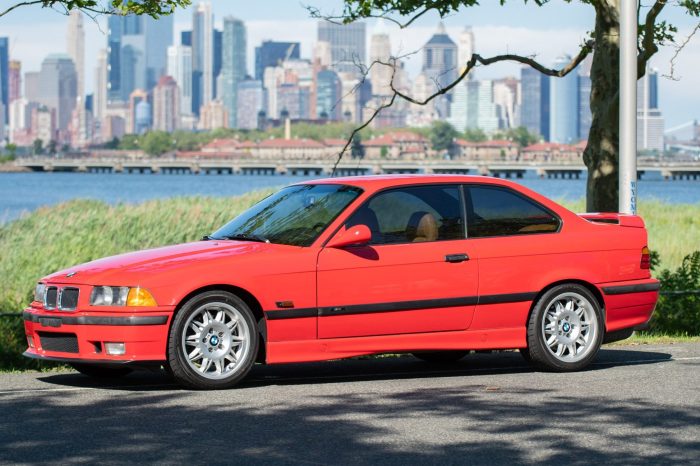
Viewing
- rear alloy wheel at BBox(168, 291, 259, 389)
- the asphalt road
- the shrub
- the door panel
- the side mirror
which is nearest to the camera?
the asphalt road

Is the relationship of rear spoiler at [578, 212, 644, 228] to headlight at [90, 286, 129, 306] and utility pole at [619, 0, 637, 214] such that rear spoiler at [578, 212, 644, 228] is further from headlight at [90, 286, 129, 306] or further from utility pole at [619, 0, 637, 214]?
headlight at [90, 286, 129, 306]

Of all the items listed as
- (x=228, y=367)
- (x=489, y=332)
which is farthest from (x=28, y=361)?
(x=489, y=332)

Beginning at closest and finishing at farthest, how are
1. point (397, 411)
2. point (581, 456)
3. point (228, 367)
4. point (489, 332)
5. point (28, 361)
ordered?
point (581, 456)
point (397, 411)
point (228, 367)
point (489, 332)
point (28, 361)

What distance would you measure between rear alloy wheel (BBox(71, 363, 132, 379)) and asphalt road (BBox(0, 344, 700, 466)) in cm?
9

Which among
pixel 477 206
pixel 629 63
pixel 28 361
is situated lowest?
pixel 28 361

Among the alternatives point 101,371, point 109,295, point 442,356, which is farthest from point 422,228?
point 101,371

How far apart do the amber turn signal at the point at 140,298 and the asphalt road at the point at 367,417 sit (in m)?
0.58

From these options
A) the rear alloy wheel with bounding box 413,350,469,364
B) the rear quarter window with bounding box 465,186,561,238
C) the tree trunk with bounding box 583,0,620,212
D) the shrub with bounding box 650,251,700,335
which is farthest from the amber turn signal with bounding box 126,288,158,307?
the tree trunk with bounding box 583,0,620,212

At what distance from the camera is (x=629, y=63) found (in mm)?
13422

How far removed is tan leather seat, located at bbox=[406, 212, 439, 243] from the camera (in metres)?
10.1

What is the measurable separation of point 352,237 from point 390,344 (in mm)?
839

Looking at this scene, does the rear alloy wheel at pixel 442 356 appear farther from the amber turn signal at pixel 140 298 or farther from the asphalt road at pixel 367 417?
the amber turn signal at pixel 140 298

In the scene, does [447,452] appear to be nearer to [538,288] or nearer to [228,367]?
[228,367]

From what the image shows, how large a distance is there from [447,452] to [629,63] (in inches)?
287
